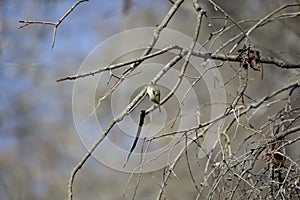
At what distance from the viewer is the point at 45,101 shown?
6.01 metres

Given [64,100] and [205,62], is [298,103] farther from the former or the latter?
[64,100]

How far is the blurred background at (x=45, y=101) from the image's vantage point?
4738mm

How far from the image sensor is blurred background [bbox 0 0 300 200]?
15.5 feet

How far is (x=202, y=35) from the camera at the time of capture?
2.96m

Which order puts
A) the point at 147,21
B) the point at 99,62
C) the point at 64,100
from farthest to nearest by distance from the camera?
1. the point at 64,100
2. the point at 147,21
3. the point at 99,62

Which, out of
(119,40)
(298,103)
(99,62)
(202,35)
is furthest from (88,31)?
(298,103)

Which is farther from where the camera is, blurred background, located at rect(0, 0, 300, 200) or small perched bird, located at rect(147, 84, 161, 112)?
blurred background, located at rect(0, 0, 300, 200)

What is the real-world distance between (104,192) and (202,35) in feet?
8.56

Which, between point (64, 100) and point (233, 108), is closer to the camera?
point (233, 108)

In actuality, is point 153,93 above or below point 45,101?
above

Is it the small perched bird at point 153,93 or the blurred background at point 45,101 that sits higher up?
the small perched bird at point 153,93

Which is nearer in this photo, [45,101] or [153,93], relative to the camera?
[153,93]

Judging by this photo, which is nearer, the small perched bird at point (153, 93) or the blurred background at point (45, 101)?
the small perched bird at point (153, 93)

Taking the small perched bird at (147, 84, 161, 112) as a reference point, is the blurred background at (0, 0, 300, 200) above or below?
below
